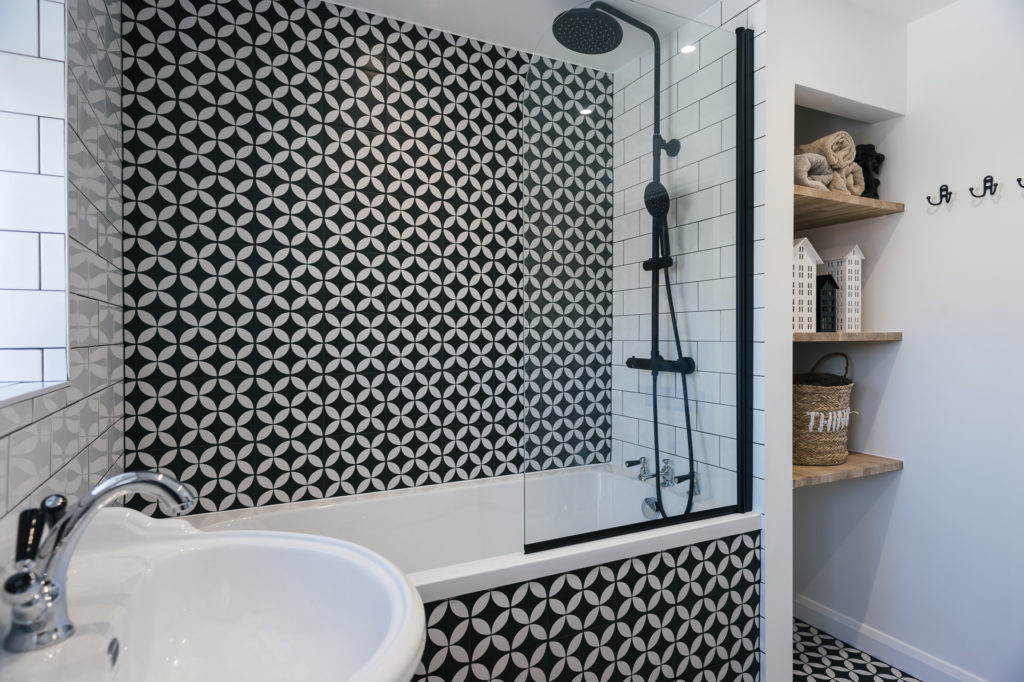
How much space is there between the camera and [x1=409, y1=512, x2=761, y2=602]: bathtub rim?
1.37 meters

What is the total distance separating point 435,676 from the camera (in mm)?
1355

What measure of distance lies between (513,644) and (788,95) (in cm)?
193

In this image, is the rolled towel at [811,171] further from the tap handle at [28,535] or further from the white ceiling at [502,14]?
the tap handle at [28,535]

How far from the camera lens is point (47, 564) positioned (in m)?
0.67

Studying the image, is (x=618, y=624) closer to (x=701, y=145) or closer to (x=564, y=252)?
(x=564, y=252)

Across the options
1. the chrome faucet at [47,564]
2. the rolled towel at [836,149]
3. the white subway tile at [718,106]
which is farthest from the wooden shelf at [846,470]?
the chrome faucet at [47,564]

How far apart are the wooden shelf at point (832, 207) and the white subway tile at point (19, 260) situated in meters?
2.12

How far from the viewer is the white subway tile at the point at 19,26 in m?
1.00

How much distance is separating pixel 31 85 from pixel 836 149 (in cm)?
239

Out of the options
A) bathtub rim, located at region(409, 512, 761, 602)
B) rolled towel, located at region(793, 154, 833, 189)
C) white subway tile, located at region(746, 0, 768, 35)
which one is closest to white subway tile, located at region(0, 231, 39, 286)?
bathtub rim, located at region(409, 512, 761, 602)

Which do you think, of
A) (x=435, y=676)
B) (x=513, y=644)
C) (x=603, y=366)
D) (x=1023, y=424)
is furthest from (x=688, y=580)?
(x=1023, y=424)

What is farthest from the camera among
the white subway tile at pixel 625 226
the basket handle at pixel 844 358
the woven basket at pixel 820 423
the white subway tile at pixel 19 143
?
the basket handle at pixel 844 358

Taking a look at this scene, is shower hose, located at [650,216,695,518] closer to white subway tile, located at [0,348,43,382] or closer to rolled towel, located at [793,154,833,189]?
rolled towel, located at [793,154,833,189]

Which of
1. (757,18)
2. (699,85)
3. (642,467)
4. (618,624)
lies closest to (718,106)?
(699,85)
